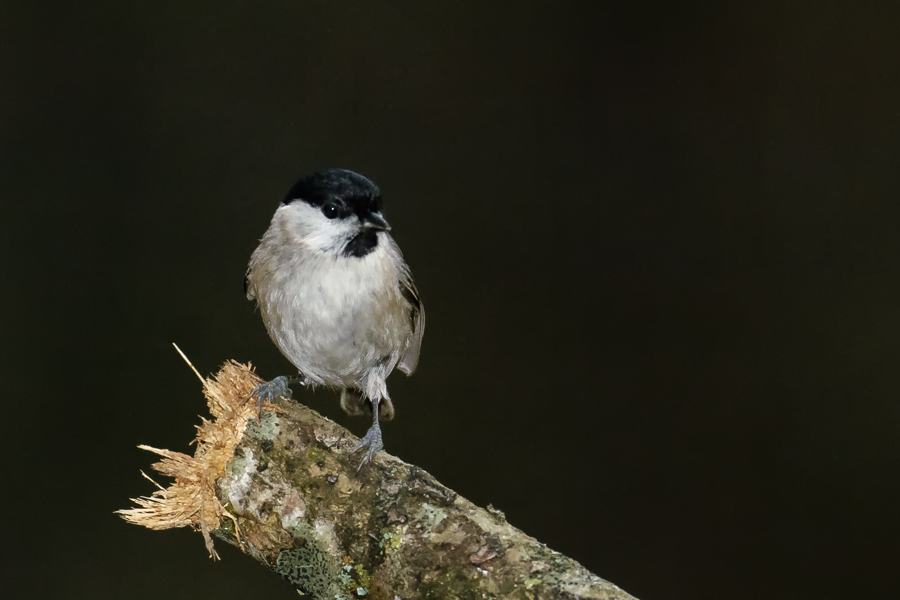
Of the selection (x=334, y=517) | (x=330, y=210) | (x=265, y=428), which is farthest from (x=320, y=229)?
(x=334, y=517)

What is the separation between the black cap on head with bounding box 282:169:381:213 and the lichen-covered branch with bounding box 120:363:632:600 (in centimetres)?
53

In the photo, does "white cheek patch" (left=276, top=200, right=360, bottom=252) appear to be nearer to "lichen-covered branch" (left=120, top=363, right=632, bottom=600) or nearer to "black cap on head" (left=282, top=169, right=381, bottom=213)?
"black cap on head" (left=282, top=169, right=381, bottom=213)

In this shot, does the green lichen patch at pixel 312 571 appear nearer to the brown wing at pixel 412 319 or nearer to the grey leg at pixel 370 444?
the grey leg at pixel 370 444

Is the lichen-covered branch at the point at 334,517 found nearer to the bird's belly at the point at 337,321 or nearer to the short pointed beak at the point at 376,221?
the bird's belly at the point at 337,321

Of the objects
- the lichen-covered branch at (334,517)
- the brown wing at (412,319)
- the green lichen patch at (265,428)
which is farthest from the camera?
the brown wing at (412,319)

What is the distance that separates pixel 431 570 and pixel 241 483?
1.68 ft

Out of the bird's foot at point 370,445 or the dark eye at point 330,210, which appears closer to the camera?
the bird's foot at point 370,445

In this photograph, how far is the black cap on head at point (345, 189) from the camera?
1.82m

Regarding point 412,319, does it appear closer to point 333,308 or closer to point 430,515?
point 333,308

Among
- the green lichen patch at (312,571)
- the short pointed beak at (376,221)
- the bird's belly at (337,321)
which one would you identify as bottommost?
the green lichen patch at (312,571)

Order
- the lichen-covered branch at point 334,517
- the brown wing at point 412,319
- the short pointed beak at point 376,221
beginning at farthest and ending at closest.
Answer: the brown wing at point 412,319 → the short pointed beak at point 376,221 → the lichen-covered branch at point 334,517

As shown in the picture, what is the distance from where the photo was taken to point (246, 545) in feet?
5.50

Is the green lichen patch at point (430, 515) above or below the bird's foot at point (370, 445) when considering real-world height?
below

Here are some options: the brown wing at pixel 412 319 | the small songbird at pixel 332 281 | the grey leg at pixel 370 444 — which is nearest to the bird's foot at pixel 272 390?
the small songbird at pixel 332 281
